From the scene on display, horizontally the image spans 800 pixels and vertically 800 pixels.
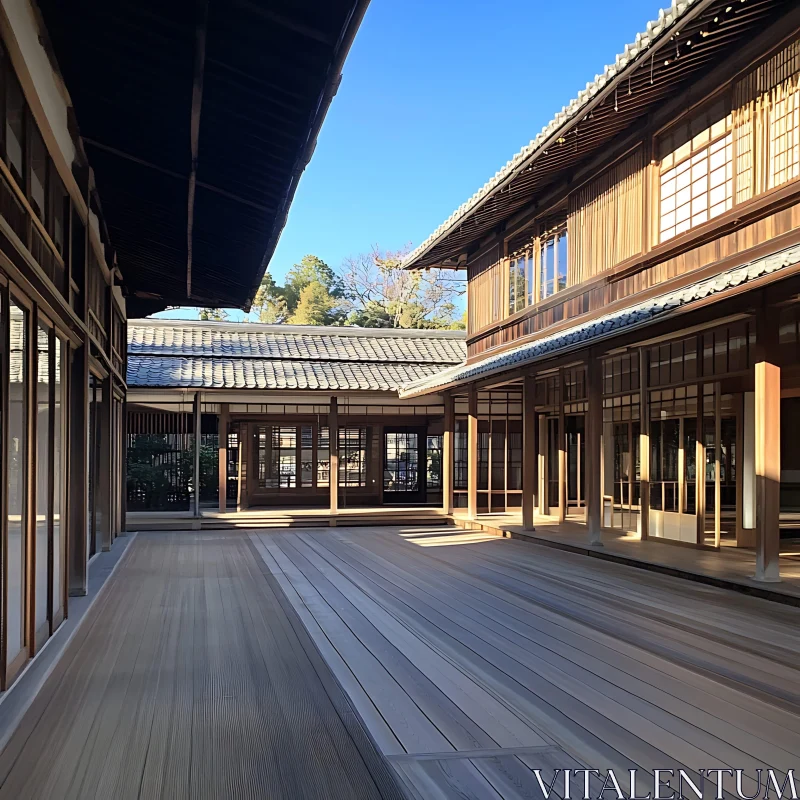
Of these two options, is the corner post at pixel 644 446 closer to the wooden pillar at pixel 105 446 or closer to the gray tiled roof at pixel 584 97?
the gray tiled roof at pixel 584 97

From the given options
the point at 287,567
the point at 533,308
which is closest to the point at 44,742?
the point at 287,567

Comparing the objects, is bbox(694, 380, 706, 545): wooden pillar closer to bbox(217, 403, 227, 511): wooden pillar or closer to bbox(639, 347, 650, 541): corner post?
bbox(639, 347, 650, 541): corner post

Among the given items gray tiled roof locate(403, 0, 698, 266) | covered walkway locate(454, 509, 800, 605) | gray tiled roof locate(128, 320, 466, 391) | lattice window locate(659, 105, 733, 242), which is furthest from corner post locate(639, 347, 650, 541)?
gray tiled roof locate(128, 320, 466, 391)

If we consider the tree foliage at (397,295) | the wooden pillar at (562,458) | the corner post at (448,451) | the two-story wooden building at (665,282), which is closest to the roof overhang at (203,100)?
the two-story wooden building at (665,282)

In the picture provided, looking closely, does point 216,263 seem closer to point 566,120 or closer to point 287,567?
point 287,567

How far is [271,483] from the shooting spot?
14117mm

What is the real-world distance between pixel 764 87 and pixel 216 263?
5.26 m

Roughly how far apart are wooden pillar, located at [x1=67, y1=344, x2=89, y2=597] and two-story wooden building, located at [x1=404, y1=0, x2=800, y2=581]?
4.44m

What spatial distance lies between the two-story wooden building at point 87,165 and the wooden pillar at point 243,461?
283 inches

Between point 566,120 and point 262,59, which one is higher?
point 566,120

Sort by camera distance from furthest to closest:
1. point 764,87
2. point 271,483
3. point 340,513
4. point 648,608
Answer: point 271,483, point 340,513, point 764,87, point 648,608

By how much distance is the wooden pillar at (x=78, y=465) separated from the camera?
5777 mm

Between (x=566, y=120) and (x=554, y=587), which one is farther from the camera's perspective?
(x=566, y=120)

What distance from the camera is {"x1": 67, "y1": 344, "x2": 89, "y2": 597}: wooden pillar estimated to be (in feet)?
19.0
